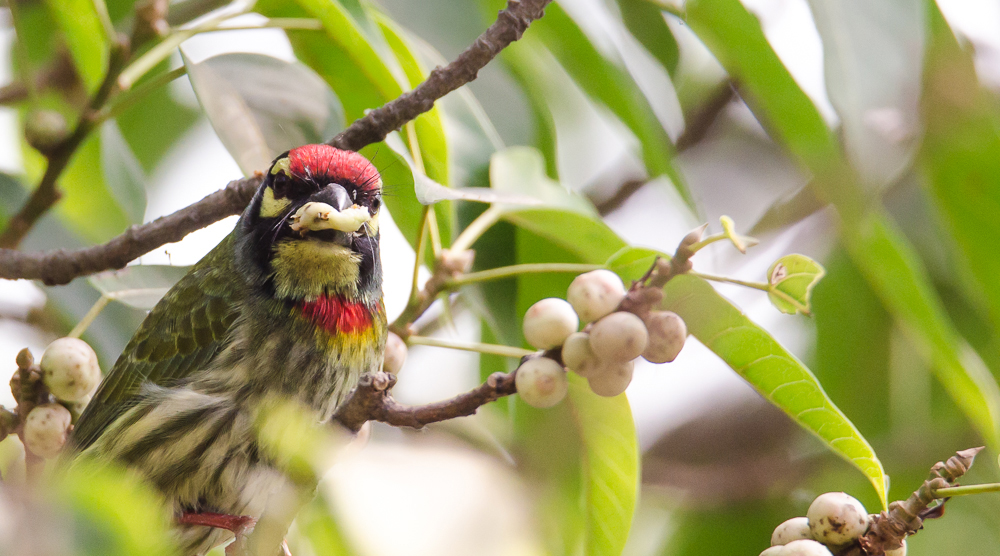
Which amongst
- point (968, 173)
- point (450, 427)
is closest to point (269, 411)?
point (450, 427)

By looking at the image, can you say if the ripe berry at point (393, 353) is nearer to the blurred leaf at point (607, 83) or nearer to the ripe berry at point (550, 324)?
the ripe berry at point (550, 324)

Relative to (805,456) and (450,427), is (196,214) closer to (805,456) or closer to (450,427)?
(450,427)

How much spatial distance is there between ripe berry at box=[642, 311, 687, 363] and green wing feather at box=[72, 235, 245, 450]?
1.16 metres

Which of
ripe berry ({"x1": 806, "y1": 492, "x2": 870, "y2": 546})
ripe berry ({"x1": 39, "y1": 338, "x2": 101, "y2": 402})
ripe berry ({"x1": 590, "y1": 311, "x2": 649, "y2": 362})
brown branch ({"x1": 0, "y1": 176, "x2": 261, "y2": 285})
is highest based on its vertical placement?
brown branch ({"x1": 0, "y1": 176, "x2": 261, "y2": 285})

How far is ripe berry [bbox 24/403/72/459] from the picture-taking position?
1.97 meters

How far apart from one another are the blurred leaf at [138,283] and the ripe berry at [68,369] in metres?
0.30

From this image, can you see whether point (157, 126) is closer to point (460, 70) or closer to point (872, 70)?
point (460, 70)

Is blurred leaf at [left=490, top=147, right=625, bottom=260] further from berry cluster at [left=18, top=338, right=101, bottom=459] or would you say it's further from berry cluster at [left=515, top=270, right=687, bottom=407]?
berry cluster at [left=18, top=338, right=101, bottom=459]

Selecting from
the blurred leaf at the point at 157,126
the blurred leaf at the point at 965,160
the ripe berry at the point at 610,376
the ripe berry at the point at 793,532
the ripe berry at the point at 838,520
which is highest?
the blurred leaf at the point at 157,126

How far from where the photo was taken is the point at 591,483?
1.98m

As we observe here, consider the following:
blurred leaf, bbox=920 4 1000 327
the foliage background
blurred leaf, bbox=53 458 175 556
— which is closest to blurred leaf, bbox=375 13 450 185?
the foliage background

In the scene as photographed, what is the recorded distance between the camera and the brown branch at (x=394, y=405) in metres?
1.42

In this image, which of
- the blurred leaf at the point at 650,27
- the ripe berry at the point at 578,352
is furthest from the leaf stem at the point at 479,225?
the blurred leaf at the point at 650,27

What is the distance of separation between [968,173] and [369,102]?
1939mm
